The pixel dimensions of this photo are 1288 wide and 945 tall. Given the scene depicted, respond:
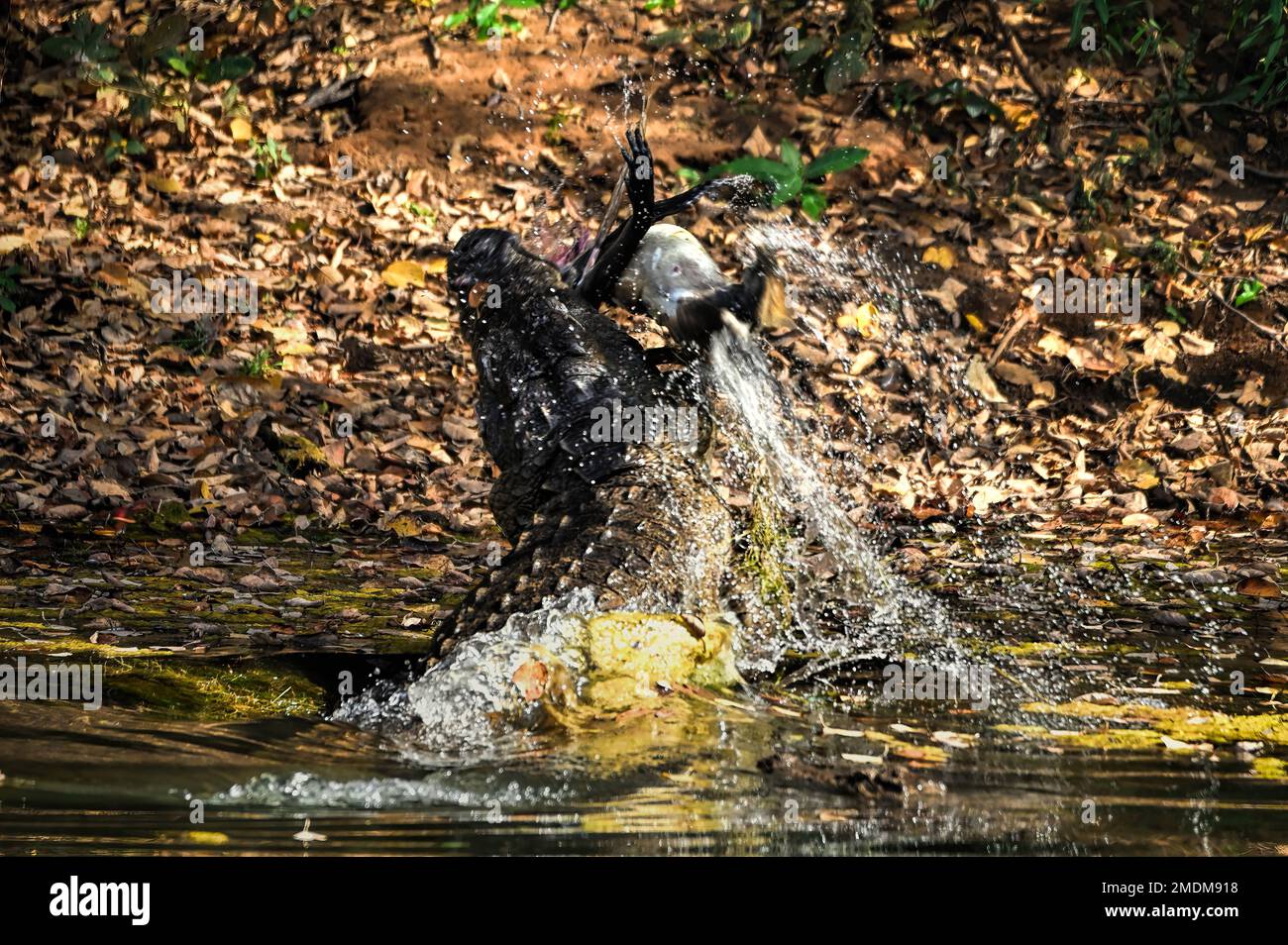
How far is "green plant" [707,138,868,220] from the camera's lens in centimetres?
807

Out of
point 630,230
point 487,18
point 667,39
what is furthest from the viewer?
point 487,18

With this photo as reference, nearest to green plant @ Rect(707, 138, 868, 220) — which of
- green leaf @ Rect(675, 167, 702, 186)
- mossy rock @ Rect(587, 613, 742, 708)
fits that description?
green leaf @ Rect(675, 167, 702, 186)

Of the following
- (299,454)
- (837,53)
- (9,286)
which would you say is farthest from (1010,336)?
(9,286)

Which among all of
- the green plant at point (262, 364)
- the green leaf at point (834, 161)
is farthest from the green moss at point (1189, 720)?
the green leaf at point (834, 161)

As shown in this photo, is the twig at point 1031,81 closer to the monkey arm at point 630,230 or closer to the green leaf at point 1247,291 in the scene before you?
the green leaf at point 1247,291

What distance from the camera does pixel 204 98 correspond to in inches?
360

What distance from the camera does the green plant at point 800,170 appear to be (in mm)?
8070

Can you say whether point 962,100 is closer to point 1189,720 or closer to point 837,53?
point 837,53

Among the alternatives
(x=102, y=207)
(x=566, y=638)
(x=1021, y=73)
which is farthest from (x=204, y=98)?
(x=566, y=638)

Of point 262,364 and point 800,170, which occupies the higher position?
point 800,170

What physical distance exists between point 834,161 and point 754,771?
5.53 m

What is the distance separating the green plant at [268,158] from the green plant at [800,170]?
2.87 metres

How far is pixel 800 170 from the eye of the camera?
26.6 ft

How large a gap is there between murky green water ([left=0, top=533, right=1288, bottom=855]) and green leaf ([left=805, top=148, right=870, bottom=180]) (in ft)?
14.1
